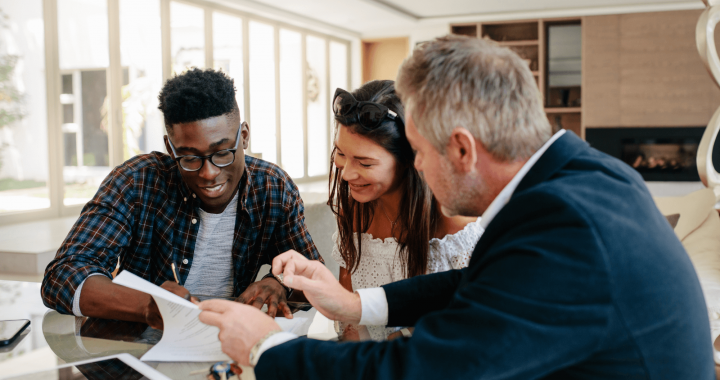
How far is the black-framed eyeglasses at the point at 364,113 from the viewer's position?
1557 millimetres

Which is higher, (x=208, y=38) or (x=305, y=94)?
(x=208, y=38)

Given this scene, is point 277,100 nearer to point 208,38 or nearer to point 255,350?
point 208,38

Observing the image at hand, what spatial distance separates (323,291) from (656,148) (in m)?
7.73

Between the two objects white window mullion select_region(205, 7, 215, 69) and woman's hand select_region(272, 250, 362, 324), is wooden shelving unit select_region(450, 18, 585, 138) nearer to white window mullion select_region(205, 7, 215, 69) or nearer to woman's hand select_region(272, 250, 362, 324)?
white window mullion select_region(205, 7, 215, 69)

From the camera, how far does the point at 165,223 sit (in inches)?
68.0

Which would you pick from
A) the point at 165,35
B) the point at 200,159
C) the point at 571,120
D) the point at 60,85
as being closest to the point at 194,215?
the point at 200,159

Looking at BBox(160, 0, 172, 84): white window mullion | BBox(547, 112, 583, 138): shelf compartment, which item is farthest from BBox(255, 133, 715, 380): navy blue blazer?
BBox(547, 112, 583, 138): shelf compartment

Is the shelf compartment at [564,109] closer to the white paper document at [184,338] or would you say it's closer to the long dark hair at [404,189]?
the long dark hair at [404,189]

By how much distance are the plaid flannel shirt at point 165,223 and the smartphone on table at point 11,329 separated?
23 centimetres

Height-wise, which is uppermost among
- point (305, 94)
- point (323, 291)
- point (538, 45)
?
point (538, 45)

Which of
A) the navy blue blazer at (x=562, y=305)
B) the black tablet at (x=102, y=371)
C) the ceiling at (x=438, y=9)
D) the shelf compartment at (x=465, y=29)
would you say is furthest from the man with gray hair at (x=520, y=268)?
the shelf compartment at (x=465, y=29)

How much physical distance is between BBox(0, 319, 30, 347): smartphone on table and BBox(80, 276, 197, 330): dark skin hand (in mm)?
127

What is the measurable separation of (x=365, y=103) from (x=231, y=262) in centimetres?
66

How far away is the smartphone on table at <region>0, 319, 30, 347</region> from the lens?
3.91 ft
